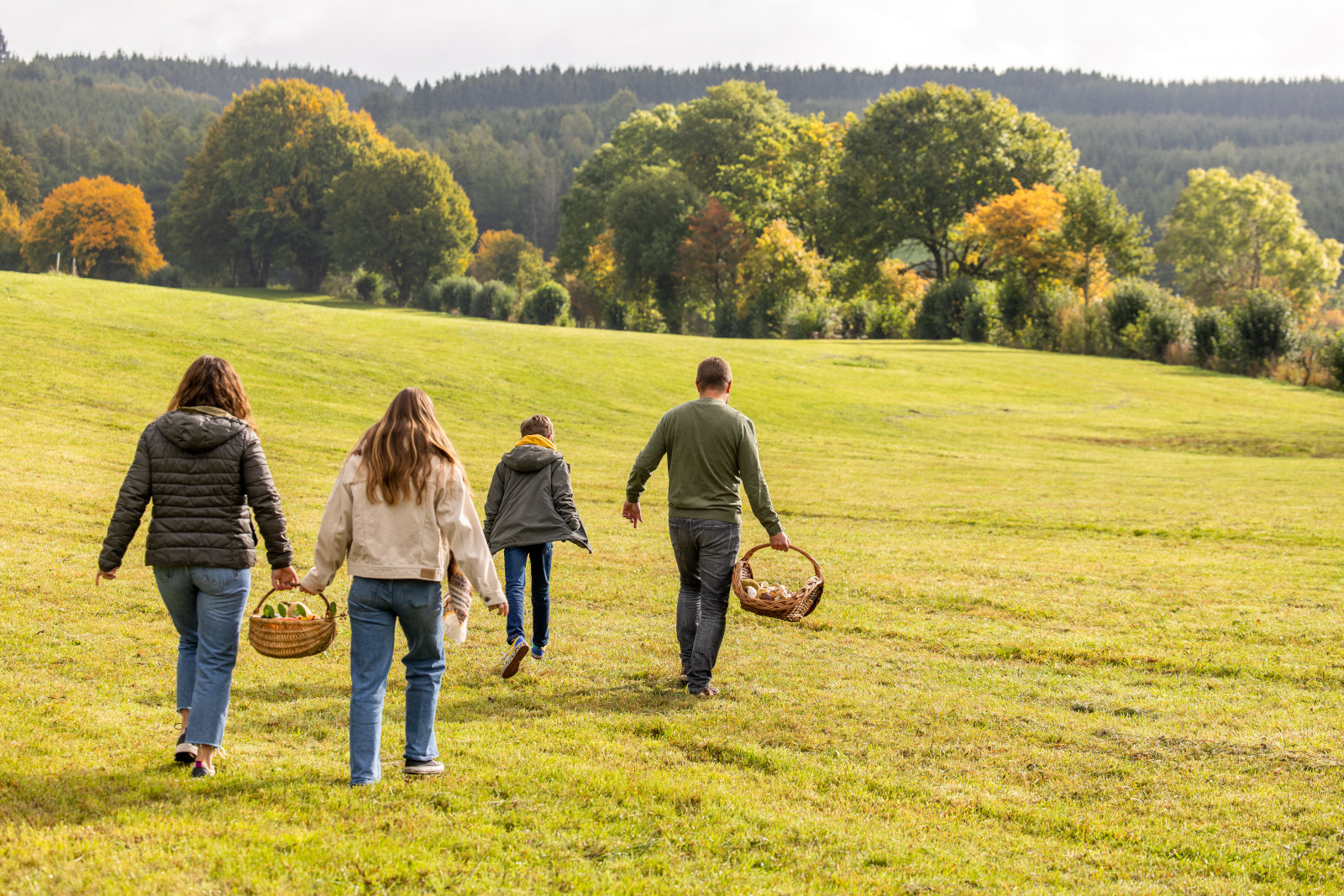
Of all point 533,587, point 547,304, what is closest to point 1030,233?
point 547,304

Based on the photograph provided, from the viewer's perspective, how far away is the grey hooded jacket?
28.4 ft

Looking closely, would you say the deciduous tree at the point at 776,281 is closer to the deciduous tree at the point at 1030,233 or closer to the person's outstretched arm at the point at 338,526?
the deciduous tree at the point at 1030,233

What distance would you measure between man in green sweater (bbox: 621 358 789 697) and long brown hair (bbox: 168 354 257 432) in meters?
3.10

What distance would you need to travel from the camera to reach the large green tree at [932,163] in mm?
67000

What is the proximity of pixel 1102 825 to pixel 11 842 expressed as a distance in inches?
223

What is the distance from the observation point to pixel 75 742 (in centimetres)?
628

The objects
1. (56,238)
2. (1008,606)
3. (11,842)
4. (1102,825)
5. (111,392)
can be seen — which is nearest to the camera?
(11,842)

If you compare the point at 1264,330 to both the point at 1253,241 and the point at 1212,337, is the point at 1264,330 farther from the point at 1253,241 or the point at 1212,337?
the point at 1253,241

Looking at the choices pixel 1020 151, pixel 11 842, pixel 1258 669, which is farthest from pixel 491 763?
pixel 1020 151

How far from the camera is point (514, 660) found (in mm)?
8219

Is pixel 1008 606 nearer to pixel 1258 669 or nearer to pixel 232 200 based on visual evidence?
pixel 1258 669

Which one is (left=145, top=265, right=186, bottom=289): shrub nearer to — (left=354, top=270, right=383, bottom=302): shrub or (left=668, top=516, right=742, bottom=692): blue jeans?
(left=354, top=270, right=383, bottom=302): shrub

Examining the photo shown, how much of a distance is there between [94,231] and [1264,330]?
287 feet

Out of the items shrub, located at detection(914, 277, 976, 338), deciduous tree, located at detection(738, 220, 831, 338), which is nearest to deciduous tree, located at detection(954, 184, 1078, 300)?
shrub, located at detection(914, 277, 976, 338)
